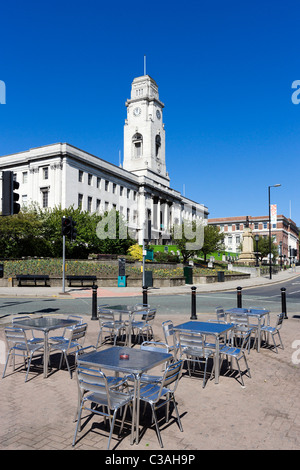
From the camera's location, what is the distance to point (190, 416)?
5305mm

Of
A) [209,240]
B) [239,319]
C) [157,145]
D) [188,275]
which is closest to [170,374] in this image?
[239,319]

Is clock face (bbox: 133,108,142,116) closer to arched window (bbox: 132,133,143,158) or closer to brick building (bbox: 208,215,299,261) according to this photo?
arched window (bbox: 132,133,143,158)

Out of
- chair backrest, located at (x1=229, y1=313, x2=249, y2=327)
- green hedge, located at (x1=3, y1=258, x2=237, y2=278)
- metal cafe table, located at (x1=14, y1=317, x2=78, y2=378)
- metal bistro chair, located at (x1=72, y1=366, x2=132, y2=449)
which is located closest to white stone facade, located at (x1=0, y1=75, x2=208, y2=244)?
green hedge, located at (x1=3, y1=258, x2=237, y2=278)

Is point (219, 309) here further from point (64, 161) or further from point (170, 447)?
point (64, 161)

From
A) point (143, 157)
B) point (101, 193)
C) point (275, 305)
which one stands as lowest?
point (275, 305)

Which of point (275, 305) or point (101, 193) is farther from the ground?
point (101, 193)

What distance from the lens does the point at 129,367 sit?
4.69 m

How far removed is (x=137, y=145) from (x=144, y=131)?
4.55 meters

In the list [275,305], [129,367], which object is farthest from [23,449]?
[275,305]

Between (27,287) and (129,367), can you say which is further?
(27,287)

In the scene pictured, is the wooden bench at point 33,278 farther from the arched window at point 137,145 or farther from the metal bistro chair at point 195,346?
the arched window at point 137,145

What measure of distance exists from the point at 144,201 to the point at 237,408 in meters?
76.9

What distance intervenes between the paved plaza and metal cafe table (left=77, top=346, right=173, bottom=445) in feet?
1.41

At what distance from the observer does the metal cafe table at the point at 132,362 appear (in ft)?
15.1
